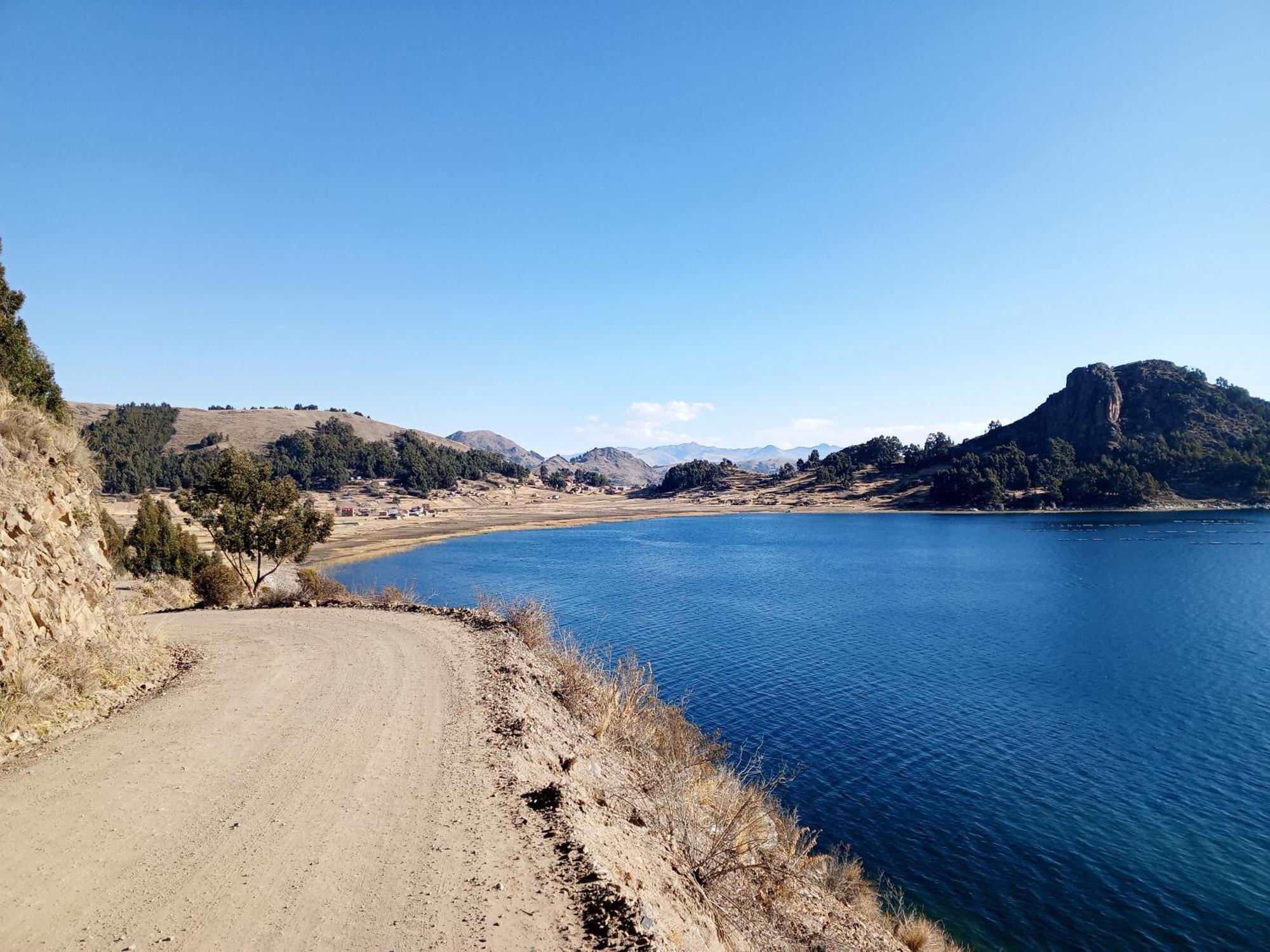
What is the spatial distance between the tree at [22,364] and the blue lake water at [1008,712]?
24.4 m

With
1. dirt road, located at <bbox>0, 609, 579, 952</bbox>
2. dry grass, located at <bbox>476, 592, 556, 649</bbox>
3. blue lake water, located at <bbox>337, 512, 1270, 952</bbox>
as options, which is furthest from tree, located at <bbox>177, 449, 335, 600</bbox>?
dirt road, located at <bbox>0, 609, 579, 952</bbox>

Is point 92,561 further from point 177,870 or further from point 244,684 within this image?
point 177,870

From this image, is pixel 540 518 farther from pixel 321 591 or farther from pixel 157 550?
pixel 321 591

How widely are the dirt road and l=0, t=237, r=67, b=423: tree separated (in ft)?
35.5

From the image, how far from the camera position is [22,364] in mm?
17328

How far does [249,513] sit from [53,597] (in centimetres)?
1962

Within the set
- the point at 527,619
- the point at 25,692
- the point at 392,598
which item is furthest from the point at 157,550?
the point at 25,692

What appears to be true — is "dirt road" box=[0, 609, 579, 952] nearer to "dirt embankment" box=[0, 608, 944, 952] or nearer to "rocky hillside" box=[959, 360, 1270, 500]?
"dirt embankment" box=[0, 608, 944, 952]

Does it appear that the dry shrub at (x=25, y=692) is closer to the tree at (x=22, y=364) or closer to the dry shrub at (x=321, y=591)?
the tree at (x=22, y=364)

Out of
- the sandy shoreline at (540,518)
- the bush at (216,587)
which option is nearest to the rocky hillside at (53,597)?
the bush at (216,587)

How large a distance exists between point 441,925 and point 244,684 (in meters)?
Answer: 9.80

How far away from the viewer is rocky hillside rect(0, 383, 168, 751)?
35.1 feet

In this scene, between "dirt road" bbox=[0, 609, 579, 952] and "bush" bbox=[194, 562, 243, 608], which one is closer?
"dirt road" bbox=[0, 609, 579, 952]

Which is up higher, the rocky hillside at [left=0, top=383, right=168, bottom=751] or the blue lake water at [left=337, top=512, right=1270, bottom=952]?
the rocky hillside at [left=0, top=383, right=168, bottom=751]
